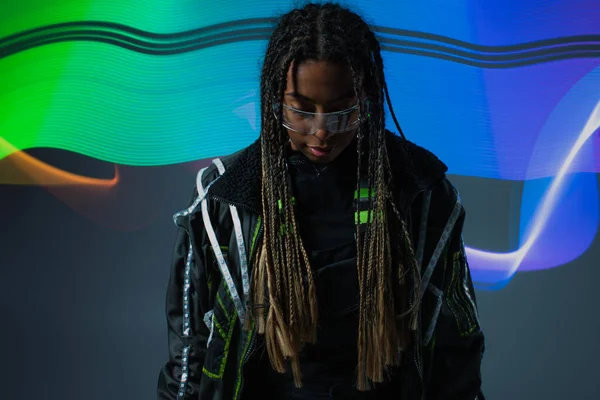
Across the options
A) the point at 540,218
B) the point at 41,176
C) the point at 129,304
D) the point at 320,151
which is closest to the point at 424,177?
the point at 320,151

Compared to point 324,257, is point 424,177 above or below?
above

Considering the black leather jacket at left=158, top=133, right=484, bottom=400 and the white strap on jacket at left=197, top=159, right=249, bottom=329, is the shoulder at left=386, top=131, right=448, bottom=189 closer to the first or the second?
the black leather jacket at left=158, top=133, right=484, bottom=400

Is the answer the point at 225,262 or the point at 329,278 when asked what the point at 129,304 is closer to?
the point at 225,262

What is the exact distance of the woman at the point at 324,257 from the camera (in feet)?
4.17

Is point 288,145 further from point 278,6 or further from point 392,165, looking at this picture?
point 278,6

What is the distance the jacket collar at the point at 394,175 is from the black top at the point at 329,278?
0.26 ft

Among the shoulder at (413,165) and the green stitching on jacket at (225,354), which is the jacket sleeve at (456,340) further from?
the green stitching on jacket at (225,354)

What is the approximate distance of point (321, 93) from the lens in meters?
1.22

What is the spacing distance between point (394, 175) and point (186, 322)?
0.49 m

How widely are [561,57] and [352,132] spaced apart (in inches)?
47.5

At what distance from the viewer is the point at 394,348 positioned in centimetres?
130

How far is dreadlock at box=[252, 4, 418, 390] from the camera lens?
1.27 meters

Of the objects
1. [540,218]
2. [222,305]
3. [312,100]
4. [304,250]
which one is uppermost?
[312,100]

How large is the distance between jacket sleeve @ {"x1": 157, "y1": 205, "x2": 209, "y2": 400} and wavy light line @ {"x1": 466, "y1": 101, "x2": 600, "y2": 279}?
44.5 inches
